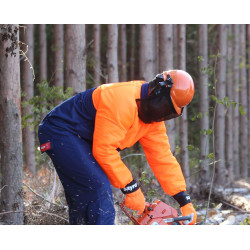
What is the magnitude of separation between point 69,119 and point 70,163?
430mm

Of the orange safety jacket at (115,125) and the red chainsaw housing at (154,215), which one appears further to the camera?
the red chainsaw housing at (154,215)

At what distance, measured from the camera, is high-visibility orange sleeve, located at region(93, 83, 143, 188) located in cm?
386

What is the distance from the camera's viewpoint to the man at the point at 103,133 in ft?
12.8

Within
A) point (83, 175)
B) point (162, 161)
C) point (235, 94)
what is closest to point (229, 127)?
point (235, 94)

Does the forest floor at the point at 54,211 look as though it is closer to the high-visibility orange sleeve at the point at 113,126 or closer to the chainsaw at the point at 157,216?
the chainsaw at the point at 157,216

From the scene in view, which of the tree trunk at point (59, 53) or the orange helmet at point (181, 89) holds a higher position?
the tree trunk at point (59, 53)

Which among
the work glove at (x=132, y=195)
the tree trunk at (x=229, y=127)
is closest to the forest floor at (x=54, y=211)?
the work glove at (x=132, y=195)

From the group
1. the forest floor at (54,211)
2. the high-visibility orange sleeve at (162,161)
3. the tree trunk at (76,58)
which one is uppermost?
the tree trunk at (76,58)

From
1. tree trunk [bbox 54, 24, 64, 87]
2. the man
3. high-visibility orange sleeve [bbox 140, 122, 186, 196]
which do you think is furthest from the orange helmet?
tree trunk [bbox 54, 24, 64, 87]

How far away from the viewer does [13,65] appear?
217 inches

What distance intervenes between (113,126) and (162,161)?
2.89 ft
